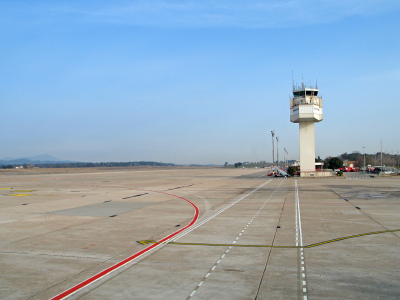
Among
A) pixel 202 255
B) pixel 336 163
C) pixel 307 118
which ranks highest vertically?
pixel 307 118

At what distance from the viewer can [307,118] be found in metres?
59.6

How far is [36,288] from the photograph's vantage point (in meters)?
8.32

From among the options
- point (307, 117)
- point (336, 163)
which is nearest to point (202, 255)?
point (307, 117)

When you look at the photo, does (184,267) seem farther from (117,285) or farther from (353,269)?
(353,269)

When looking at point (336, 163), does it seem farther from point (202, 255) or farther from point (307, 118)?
point (202, 255)

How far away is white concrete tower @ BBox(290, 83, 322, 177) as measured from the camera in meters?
59.6

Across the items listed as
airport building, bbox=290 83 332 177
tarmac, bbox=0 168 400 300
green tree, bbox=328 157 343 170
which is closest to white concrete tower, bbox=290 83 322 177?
airport building, bbox=290 83 332 177

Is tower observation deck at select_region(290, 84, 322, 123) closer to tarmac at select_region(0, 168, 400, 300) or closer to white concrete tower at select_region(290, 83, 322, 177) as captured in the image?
white concrete tower at select_region(290, 83, 322, 177)

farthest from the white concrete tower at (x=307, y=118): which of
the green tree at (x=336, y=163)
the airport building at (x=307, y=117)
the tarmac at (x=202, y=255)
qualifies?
the green tree at (x=336, y=163)

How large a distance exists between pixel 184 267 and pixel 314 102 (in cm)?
5777

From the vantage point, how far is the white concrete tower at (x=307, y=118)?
59.6 m

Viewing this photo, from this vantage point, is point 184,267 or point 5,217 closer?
point 184,267

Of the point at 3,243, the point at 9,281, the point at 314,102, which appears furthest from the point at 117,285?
the point at 314,102

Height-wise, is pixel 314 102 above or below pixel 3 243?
above
